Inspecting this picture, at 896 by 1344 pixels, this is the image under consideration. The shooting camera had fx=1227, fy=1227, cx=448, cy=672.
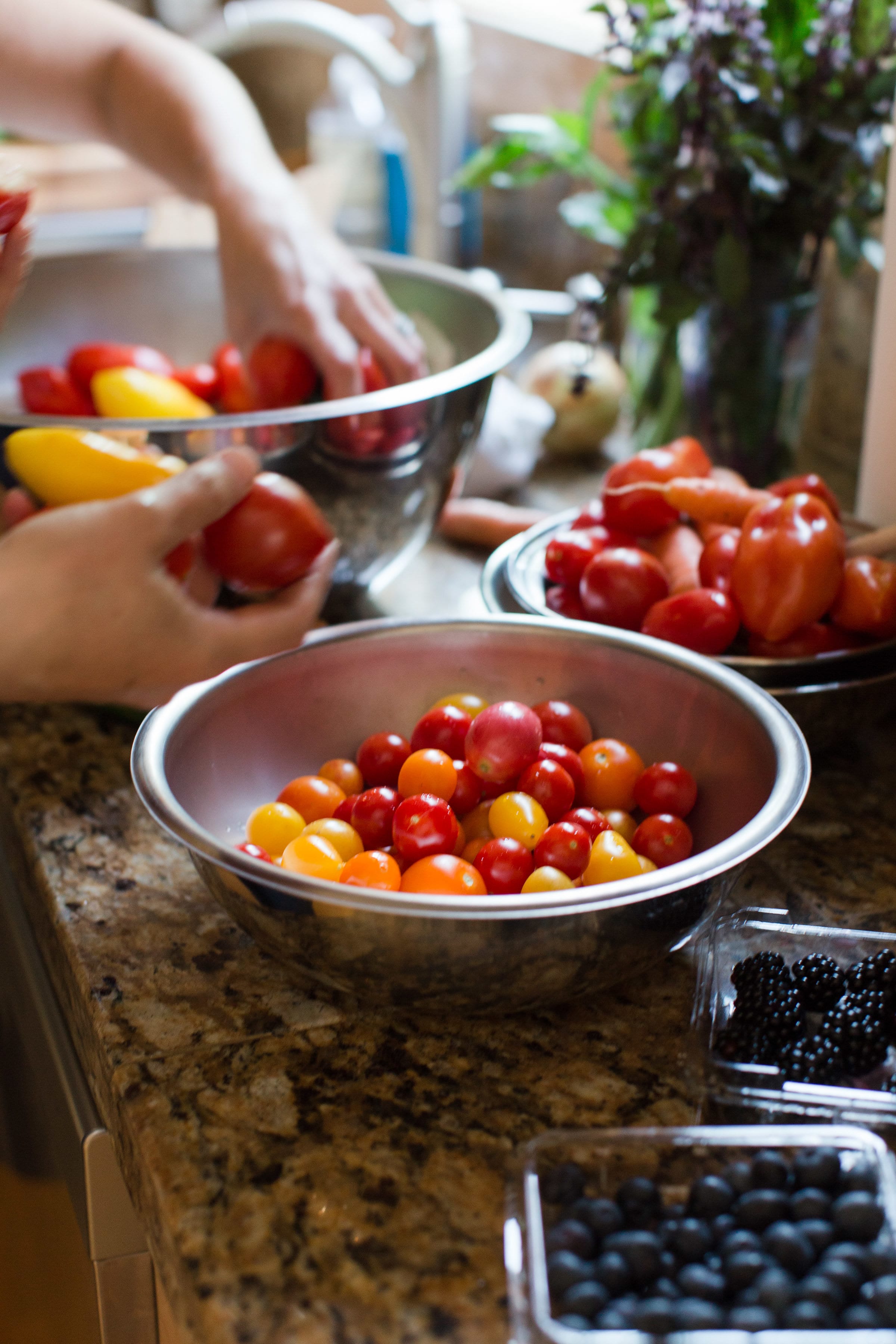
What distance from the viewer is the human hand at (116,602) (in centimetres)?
67

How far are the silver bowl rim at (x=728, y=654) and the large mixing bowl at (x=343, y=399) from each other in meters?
0.08

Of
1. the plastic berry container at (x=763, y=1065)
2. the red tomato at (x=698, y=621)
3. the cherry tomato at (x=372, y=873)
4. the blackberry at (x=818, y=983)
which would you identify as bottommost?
the plastic berry container at (x=763, y=1065)

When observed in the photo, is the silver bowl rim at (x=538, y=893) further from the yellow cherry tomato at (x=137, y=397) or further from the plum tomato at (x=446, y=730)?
the yellow cherry tomato at (x=137, y=397)

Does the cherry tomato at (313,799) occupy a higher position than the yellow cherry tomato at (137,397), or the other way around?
the yellow cherry tomato at (137,397)

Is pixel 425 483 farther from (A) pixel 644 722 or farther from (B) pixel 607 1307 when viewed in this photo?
(B) pixel 607 1307

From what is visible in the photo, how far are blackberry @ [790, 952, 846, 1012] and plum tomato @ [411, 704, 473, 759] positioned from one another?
259 millimetres

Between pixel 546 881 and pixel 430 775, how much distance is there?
0.39 feet

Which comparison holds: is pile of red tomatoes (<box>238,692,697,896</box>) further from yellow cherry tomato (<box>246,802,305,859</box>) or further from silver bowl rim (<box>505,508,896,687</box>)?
silver bowl rim (<box>505,508,896,687</box>)

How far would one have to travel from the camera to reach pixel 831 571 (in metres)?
0.88

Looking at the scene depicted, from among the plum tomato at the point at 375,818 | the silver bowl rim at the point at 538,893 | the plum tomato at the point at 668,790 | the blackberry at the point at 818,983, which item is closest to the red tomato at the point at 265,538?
the silver bowl rim at the point at 538,893

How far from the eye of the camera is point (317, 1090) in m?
0.66

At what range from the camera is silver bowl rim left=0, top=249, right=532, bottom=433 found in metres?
0.87

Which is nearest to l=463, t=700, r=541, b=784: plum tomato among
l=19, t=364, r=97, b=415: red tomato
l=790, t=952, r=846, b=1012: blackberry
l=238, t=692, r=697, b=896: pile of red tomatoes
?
l=238, t=692, r=697, b=896: pile of red tomatoes

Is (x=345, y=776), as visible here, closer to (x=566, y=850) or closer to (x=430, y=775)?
(x=430, y=775)
